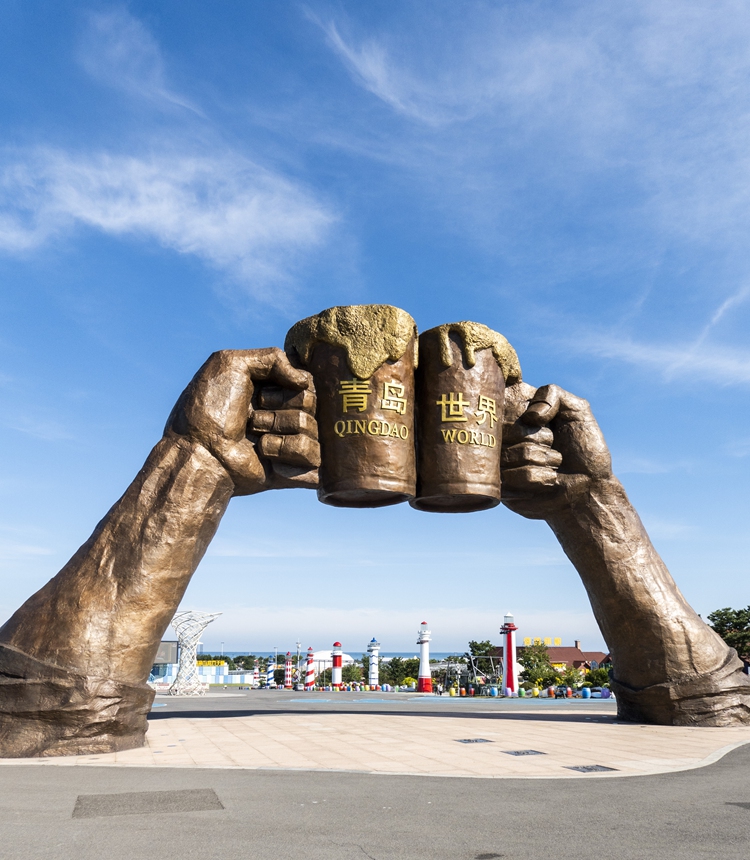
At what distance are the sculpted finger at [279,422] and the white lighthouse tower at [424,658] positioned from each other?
21226 millimetres

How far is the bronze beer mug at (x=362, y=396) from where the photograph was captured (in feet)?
38.3

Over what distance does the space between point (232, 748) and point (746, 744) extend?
6630mm

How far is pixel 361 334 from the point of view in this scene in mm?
11938

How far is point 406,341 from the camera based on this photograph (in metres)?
12.1

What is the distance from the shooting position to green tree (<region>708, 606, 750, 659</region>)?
26.3 m

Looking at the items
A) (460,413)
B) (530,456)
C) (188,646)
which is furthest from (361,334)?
(188,646)

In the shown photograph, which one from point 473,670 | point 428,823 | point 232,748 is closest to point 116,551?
point 232,748

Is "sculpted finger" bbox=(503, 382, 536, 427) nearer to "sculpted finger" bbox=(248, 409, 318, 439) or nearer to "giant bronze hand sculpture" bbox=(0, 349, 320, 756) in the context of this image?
"giant bronze hand sculpture" bbox=(0, 349, 320, 756)

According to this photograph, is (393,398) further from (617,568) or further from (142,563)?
(617,568)

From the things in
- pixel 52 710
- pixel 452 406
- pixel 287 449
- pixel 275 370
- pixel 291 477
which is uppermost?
pixel 275 370

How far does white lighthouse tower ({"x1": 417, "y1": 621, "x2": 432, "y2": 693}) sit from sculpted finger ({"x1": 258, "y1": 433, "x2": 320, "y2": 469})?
21.1m

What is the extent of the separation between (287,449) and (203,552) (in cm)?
199

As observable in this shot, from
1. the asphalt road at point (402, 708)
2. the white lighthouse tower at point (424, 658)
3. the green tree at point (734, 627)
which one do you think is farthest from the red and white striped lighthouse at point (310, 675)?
the green tree at point (734, 627)

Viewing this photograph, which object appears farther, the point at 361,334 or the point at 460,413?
the point at 460,413
